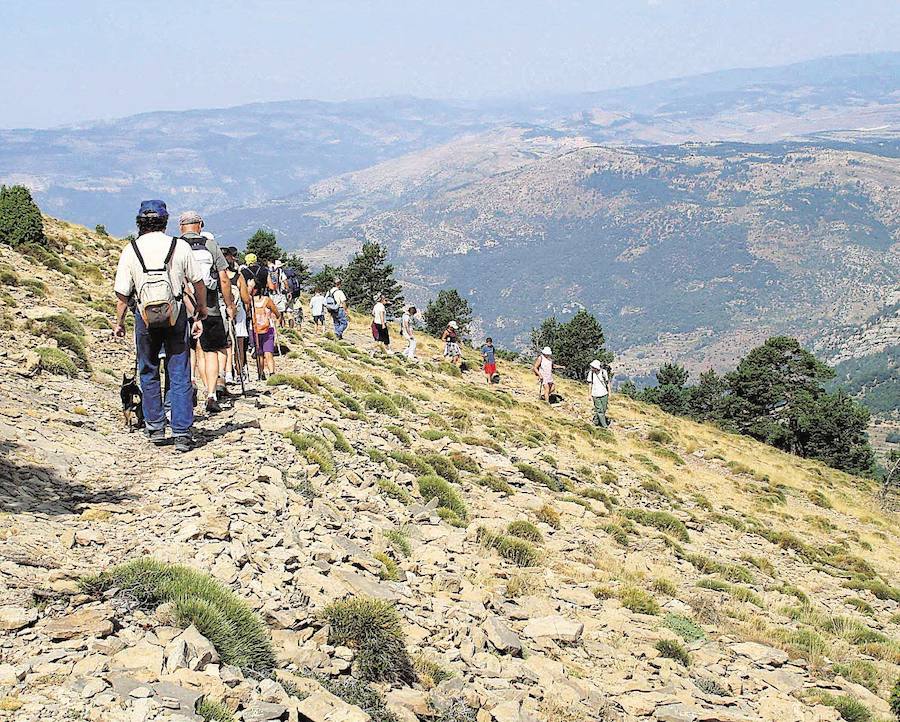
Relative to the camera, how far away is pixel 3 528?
18.2 ft

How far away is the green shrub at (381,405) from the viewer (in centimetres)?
1563

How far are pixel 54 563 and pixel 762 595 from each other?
10.7 metres

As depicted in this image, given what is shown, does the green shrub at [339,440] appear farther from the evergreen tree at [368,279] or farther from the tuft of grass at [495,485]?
the evergreen tree at [368,279]

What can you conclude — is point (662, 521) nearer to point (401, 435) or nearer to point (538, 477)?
point (538, 477)

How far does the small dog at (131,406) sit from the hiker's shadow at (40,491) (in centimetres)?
207

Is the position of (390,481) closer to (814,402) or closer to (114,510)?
(114,510)

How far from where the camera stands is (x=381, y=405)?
51.8 feet

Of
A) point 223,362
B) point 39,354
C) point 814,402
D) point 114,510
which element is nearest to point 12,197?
point 39,354

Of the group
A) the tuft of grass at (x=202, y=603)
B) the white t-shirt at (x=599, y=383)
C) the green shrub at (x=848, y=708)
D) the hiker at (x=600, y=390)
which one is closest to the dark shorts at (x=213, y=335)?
the tuft of grass at (x=202, y=603)

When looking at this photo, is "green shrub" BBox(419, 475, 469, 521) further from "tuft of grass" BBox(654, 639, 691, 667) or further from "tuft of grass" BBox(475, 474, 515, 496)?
"tuft of grass" BBox(654, 639, 691, 667)

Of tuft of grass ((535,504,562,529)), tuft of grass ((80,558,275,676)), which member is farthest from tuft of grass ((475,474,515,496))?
tuft of grass ((80,558,275,676))

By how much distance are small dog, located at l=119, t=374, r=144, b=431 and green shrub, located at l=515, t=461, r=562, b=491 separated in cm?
802

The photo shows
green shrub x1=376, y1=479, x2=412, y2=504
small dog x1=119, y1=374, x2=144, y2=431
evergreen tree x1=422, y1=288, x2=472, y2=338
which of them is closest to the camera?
small dog x1=119, y1=374, x2=144, y2=431

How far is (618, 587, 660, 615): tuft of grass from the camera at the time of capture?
345 inches
